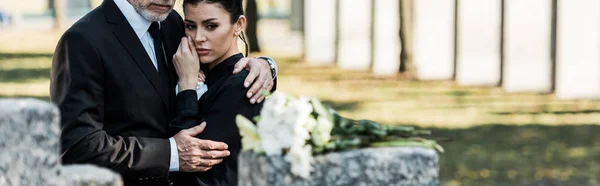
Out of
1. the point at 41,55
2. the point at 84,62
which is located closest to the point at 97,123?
the point at 84,62

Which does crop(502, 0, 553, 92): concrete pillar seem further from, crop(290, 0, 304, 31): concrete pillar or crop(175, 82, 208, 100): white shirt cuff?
crop(290, 0, 304, 31): concrete pillar

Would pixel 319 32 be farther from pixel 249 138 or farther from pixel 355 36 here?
pixel 249 138

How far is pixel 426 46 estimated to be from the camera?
27234 millimetres

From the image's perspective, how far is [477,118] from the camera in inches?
731

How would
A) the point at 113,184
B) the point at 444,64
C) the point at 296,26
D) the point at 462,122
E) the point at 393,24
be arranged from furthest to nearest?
1. the point at 296,26
2. the point at 393,24
3. the point at 444,64
4. the point at 462,122
5. the point at 113,184

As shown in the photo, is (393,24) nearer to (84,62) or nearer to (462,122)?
(462,122)

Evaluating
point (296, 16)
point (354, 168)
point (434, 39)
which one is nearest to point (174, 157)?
point (354, 168)

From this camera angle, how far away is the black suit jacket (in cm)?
475

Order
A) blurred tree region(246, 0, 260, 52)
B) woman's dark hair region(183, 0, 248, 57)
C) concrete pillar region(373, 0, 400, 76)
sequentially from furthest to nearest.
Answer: blurred tree region(246, 0, 260, 52)
concrete pillar region(373, 0, 400, 76)
woman's dark hair region(183, 0, 248, 57)

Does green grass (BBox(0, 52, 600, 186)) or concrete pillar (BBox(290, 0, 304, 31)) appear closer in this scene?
green grass (BBox(0, 52, 600, 186))

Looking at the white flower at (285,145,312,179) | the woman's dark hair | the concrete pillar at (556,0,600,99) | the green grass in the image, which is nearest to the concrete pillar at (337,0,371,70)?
the green grass

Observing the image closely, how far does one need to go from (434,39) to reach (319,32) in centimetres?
701

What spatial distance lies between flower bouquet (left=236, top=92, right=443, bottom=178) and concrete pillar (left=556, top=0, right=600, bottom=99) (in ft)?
58.2

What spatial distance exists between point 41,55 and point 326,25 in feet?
29.0
